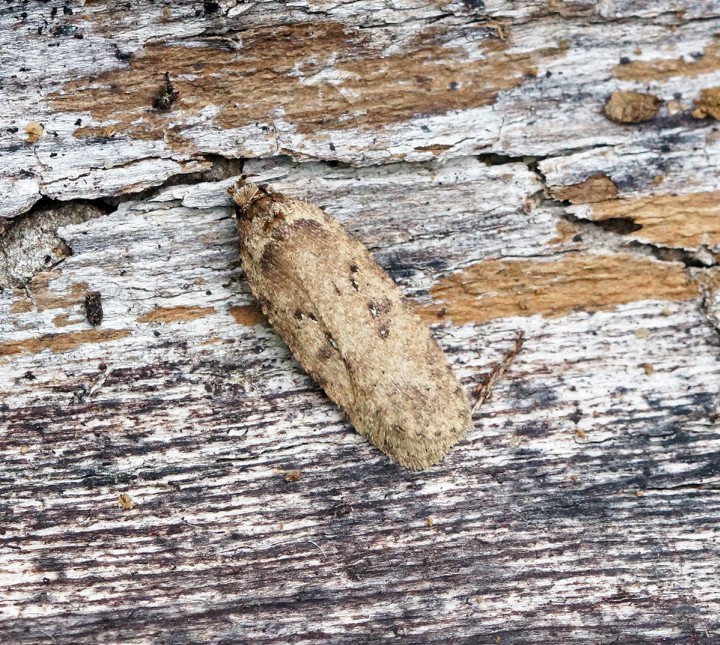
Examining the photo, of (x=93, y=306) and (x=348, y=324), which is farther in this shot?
(x=93, y=306)

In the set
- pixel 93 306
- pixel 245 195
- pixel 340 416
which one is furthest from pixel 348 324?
pixel 93 306

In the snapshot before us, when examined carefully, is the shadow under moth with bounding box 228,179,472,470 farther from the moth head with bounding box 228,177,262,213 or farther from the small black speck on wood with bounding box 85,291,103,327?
the small black speck on wood with bounding box 85,291,103,327

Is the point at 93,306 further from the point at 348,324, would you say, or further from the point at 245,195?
the point at 348,324

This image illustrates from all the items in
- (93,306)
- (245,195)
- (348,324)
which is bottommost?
(348,324)

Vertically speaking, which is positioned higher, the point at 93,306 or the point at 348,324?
the point at 93,306

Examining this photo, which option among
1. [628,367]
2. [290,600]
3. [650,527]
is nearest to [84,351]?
[290,600]

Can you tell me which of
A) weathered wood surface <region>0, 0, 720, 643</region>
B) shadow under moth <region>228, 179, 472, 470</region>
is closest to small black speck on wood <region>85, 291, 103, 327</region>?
weathered wood surface <region>0, 0, 720, 643</region>

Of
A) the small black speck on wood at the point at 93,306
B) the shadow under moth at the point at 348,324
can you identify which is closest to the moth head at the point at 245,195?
the shadow under moth at the point at 348,324
